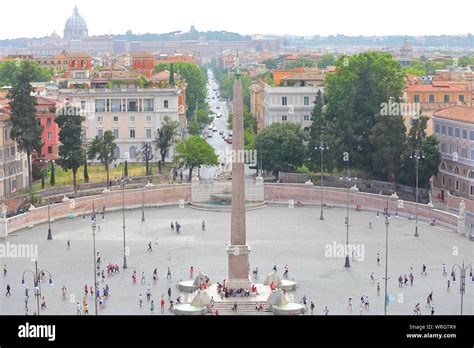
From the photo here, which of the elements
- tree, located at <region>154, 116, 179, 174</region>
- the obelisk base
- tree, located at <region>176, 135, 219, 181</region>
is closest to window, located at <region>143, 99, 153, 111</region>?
tree, located at <region>154, 116, 179, 174</region>

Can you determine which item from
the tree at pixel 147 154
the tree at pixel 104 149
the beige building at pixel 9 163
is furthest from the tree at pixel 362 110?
the beige building at pixel 9 163

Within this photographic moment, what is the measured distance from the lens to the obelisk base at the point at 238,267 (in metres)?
45.0

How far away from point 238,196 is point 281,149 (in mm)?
35316

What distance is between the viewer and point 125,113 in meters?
89.6

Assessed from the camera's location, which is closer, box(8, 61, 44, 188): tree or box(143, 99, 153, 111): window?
box(8, 61, 44, 188): tree

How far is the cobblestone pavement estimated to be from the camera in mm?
46344

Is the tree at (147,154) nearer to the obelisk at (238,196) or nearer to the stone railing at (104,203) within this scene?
the stone railing at (104,203)

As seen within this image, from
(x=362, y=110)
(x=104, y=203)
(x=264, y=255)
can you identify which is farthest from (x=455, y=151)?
(x=104, y=203)

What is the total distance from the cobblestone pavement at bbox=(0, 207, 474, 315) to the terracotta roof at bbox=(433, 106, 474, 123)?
1051cm

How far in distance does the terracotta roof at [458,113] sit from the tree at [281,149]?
406 inches

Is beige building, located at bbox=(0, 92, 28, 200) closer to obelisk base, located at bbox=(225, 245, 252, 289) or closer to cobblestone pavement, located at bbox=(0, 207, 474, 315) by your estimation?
cobblestone pavement, located at bbox=(0, 207, 474, 315)
